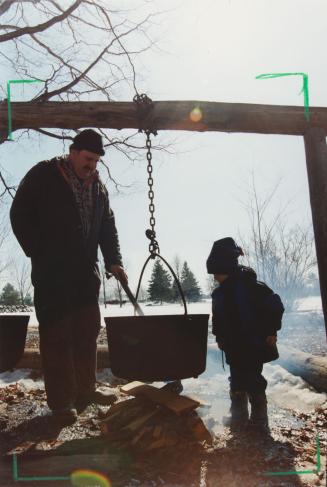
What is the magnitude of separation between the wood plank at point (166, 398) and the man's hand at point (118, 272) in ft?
2.94

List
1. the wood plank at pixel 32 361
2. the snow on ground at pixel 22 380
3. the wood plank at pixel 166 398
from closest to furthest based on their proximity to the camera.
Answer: the wood plank at pixel 166 398
the snow on ground at pixel 22 380
the wood plank at pixel 32 361

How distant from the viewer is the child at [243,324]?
3365 mm

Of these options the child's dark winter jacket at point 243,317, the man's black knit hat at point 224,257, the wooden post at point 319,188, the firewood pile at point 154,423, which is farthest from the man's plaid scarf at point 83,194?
the wooden post at point 319,188

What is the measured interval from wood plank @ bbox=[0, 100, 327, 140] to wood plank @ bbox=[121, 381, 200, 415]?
7.28 feet

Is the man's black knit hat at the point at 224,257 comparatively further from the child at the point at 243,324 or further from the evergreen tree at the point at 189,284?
the evergreen tree at the point at 189,284

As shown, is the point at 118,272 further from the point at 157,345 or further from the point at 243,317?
the point at 243,317

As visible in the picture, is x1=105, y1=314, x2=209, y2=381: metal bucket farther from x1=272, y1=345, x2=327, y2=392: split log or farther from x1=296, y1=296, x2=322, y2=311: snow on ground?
x1=296, y1=296, x2=322, y2=311: snow on ground

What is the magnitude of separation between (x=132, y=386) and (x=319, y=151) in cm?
264

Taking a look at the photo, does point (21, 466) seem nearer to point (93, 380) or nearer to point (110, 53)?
point (93, 380)

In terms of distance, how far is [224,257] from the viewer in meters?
3.55

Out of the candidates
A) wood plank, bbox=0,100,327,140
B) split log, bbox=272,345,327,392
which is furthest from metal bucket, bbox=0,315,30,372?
split log, bbox=272,345,327,392

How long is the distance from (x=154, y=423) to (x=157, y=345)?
623mm

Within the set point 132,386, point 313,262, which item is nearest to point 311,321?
point 313,262

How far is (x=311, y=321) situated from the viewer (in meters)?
12.9
